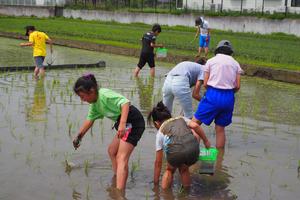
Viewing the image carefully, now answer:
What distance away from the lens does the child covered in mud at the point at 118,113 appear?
5855mm

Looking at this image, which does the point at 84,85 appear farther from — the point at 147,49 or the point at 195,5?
the point at 195,5

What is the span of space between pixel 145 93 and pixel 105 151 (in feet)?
16.0

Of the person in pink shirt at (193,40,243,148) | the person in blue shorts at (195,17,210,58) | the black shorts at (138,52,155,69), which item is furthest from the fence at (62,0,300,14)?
the person in pink shirt at (193,40,243,148)

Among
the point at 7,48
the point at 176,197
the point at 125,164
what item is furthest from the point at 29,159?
the point at 7,48

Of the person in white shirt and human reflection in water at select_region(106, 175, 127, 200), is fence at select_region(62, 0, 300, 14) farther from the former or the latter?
human reflection in water at select_region(106, 175, 127, 200)

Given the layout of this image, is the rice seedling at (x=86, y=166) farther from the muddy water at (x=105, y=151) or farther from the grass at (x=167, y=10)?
the grass at (x=167, y=10)

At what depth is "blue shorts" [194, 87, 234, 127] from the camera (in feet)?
24.8

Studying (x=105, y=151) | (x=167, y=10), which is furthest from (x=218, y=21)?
(x=105, y=151)

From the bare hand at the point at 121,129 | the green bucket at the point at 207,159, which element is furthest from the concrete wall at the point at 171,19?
the bare hand at the point at 121,129

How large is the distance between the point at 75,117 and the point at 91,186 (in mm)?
3565

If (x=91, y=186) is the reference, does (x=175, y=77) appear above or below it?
above

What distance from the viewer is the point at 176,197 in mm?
6109

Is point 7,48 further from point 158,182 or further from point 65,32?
point 158,182

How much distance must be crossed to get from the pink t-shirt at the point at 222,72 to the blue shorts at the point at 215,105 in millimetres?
85
